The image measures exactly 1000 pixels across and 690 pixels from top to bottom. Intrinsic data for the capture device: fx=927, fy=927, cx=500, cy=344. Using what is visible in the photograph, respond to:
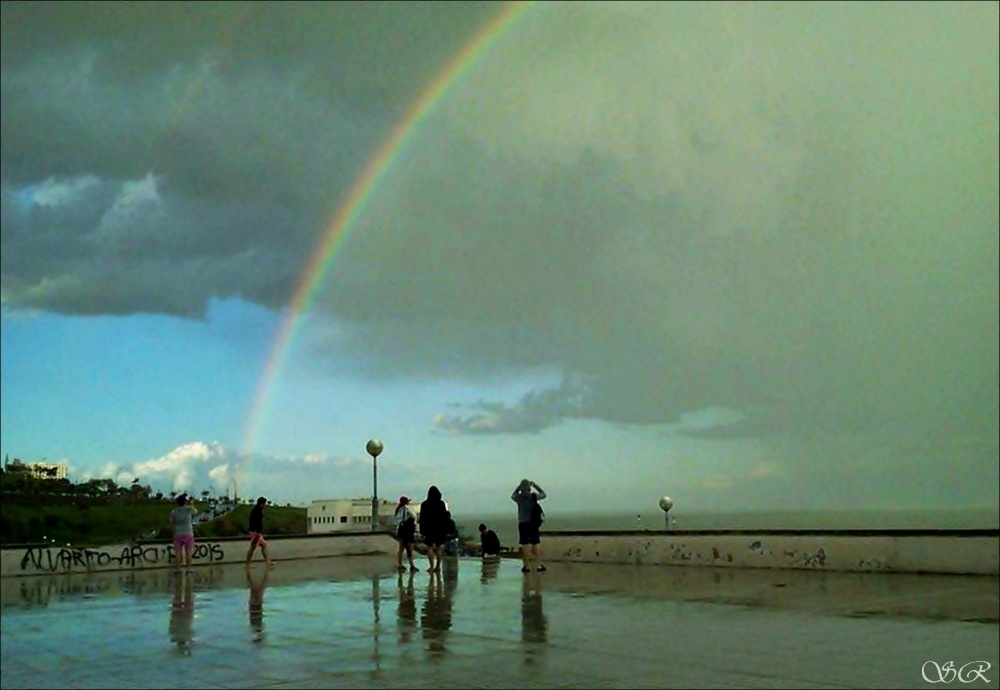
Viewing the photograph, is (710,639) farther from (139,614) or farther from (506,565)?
(506,565)

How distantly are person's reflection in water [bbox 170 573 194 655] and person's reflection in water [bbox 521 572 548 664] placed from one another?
3629 millimetres

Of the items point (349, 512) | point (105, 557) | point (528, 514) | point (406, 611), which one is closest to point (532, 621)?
point (406, 611)

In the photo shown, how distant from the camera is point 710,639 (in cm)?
1027

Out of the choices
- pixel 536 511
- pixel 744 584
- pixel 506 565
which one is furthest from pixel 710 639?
pixel 506 565

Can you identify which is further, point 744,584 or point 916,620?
point 744,584

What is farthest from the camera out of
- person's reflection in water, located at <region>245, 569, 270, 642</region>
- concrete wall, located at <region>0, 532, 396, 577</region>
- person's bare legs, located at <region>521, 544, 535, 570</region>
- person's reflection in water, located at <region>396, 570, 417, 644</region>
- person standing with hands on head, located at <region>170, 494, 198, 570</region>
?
person standing with hands on head, located at <region>170, 494, 198, 570</region>

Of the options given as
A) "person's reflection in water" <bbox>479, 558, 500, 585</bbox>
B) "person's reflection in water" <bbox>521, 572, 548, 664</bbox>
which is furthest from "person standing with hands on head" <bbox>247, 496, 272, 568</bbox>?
"person's reflection in water" <bbox>521, 572, 548, 664</bbox>

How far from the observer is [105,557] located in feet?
71.2

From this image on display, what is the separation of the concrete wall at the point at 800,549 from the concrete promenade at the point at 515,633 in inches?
18.9

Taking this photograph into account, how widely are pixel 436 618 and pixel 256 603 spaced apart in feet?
11.9

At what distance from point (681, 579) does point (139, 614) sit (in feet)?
31.5

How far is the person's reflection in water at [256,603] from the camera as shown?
444 inches

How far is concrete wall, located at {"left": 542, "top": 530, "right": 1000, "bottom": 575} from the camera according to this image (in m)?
15.6

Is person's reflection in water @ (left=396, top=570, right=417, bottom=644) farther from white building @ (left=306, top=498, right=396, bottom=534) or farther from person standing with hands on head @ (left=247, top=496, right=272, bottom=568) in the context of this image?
white building @ (left=306, top=498, right=396, bottom=534)
